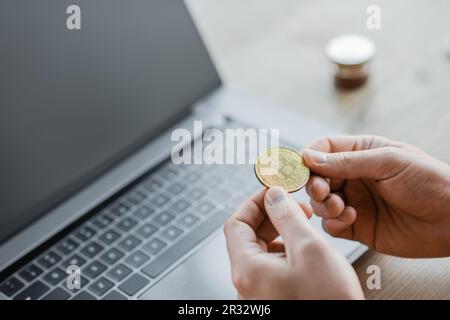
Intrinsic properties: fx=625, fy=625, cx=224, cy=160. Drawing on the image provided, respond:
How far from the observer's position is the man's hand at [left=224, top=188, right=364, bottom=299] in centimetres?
66

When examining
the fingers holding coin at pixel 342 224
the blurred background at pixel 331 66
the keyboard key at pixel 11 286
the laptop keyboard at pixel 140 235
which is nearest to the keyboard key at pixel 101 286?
the laptop keyboard at pixel 140 235

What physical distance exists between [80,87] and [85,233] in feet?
0.74

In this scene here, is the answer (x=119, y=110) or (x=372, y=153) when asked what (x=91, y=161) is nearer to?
(x=119, y=110)

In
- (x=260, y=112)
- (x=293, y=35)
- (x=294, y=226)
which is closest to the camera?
(x=294, y=226)

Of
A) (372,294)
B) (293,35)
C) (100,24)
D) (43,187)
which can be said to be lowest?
(372,294)

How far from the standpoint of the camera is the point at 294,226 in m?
0.71

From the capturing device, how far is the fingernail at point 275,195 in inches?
30.0

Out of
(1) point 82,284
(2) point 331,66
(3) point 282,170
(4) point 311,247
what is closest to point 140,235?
(1) point 82,284

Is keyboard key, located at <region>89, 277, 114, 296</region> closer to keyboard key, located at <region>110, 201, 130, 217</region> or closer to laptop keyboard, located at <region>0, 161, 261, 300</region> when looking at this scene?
laptop keyboard, located at <region>0, 161, 261, 300</region>

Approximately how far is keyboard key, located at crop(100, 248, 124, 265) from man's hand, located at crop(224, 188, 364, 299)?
196mm

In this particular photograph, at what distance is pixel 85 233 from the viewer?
3.10ft

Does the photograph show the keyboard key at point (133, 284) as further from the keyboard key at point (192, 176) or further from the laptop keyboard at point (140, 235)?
the keyboard key at point (192, 176)
